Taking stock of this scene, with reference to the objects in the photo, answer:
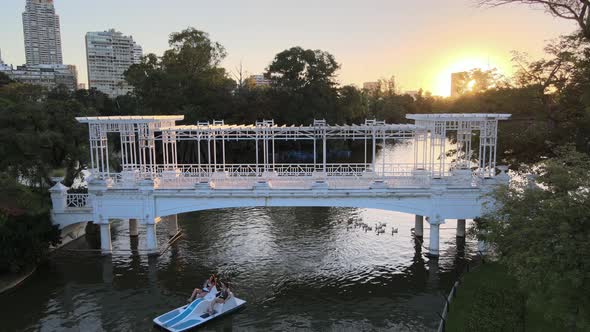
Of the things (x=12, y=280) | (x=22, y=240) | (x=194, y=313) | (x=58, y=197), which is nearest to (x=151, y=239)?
(x=58, y=197)

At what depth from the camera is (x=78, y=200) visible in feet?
79.5

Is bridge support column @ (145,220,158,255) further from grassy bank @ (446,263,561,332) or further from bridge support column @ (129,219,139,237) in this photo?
grassy bank @ (446,263,561,332)

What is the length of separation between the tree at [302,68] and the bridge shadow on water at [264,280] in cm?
4039

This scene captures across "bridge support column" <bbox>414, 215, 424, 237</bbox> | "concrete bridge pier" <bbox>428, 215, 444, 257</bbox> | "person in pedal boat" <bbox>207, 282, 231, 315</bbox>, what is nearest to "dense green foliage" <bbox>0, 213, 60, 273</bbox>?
"person in pedal boat" <bbox>207, 282, 231, 315</bbox>

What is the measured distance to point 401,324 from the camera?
16.6 meters

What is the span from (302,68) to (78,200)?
47.3 meters

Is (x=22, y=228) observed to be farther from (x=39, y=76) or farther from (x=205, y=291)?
(x=39, y=76)

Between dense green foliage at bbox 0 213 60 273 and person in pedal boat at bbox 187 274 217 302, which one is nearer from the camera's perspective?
person in pedal boat at bbox 187 274 217 302

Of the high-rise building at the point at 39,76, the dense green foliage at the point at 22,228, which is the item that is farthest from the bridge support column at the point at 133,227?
the high-rise building at the point at 39,76

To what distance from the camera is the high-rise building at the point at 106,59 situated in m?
179

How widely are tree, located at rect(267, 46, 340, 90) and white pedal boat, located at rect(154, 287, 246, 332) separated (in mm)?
51496

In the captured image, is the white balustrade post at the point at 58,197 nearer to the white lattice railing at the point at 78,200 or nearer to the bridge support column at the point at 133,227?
the white lattice railing at the point at 78,200

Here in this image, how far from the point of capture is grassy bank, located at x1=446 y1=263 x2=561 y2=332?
14188 millimetres

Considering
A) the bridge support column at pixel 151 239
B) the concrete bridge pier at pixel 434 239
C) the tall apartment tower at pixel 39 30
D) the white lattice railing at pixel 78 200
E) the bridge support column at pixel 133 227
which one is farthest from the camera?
the tall apartment tower at pixel 39 30
